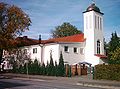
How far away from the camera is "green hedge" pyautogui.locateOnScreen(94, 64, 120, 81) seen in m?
33.4

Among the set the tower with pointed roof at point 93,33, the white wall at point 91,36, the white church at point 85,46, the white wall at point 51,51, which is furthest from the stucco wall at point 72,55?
the tower with pointed roof at point 93,33

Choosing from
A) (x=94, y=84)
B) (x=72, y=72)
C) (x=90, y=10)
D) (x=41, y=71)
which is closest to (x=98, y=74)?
(x=94, y=84)

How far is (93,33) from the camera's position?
185 ft

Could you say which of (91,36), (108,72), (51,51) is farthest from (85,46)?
(108,72)

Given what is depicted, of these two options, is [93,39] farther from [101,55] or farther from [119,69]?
[119,69]

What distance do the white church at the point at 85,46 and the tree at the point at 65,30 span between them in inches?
1475

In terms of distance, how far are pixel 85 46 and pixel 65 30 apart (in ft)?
134

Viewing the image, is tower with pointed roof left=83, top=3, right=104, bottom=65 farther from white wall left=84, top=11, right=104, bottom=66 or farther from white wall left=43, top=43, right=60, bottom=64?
white wall left=43, top=43, right=60, bottom=64

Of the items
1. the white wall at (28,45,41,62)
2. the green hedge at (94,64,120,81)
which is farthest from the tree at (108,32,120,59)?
the green hedge at (94,64,120,81)

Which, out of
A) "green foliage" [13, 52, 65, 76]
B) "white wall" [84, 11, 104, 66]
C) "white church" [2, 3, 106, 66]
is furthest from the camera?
"white wall" [84, 11, 104, 66]

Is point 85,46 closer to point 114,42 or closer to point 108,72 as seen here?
point 114,42

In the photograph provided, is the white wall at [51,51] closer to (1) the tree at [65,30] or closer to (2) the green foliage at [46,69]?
(2) the green foliage at [46,69]

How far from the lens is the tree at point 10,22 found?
178ft

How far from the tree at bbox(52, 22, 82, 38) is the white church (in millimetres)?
37464
